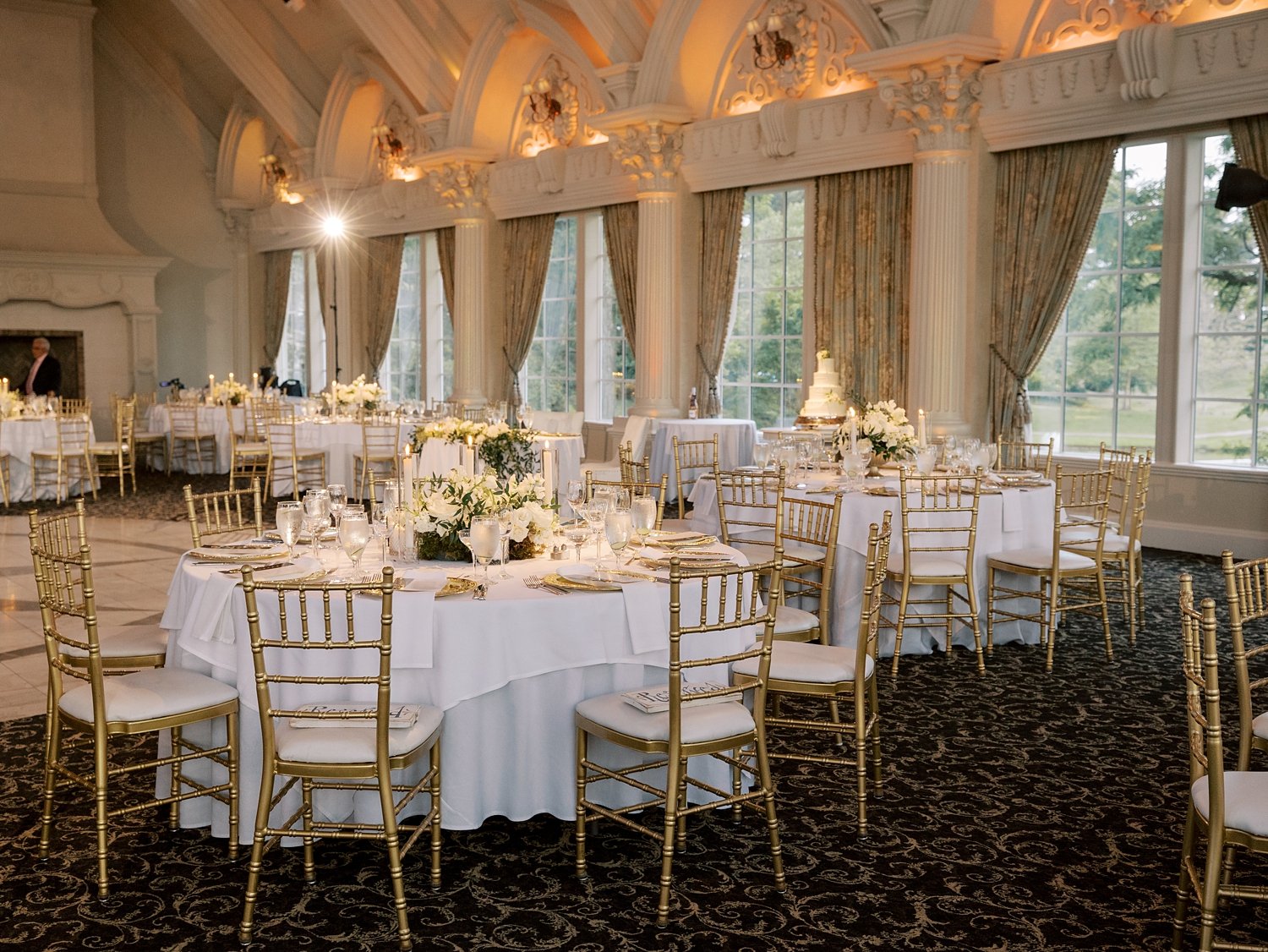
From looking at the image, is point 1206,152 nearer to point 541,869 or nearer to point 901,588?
point 901,588

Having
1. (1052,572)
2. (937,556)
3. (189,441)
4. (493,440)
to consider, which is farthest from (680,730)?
(189,441)

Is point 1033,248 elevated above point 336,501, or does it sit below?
above

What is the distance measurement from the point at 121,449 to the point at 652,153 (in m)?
6.48

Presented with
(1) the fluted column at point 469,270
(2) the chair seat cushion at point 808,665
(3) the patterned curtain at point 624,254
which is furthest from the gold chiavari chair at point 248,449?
(2) the chair seat cushion at point 808,665

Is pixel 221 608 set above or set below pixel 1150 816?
above

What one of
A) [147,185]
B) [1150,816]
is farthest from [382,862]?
[147,185]

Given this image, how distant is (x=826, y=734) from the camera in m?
5.07

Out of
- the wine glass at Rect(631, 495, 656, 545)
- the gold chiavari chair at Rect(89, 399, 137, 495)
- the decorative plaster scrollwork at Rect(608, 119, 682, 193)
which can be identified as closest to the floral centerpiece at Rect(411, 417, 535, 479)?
the wine glass at Rect(631, 495, 656, 545)

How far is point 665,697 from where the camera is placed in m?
3.75

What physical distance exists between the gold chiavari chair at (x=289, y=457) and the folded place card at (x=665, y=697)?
8.60 m

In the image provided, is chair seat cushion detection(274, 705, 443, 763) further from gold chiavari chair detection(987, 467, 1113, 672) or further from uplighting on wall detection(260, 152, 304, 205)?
uplighting on wall detection(260, 152, 304, 205)

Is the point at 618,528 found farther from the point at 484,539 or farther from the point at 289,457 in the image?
the point at 289,457

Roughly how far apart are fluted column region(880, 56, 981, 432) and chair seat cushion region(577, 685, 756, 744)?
733cm

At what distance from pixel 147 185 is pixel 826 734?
18270mm
